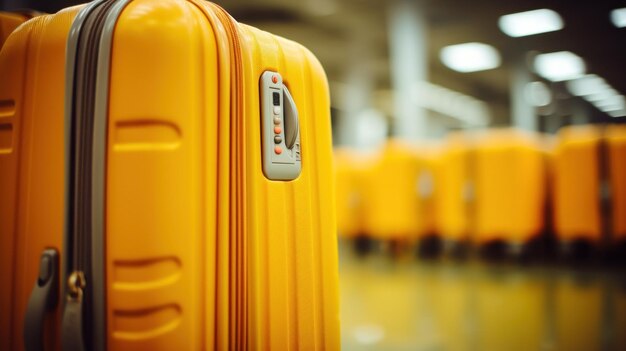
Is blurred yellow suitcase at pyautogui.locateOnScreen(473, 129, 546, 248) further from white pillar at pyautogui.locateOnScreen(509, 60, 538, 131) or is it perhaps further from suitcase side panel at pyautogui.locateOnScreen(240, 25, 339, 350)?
white pillar at pyautogui.locateOnScreen(509, 60, 538, 131)

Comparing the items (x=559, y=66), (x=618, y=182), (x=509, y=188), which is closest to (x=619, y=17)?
(x=559, y=66)

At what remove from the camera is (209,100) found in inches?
36.5

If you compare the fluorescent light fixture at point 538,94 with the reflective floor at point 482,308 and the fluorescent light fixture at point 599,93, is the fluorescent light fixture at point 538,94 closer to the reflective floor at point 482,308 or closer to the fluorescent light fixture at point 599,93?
the fluorescent light fixture at point 599,93

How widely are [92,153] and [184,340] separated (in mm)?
447

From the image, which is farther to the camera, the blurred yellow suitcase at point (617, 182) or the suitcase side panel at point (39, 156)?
the blurred yellow suitcase at point (617, 182)

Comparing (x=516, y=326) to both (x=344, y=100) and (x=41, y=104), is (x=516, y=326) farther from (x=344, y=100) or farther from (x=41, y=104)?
(x=344, y=100)

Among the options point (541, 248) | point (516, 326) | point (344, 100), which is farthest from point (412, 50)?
point (344, 100)

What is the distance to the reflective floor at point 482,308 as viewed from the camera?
6.40ft

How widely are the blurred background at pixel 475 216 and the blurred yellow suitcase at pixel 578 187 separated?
1cm

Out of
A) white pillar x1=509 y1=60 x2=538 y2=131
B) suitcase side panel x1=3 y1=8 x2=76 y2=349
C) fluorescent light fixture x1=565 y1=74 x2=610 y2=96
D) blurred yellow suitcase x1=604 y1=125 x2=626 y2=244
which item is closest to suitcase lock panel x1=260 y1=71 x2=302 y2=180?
suitcase side panel x1=3 y1=8 x2=76 y2=349

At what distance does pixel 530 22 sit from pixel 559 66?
358cm

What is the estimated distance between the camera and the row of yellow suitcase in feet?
11.3

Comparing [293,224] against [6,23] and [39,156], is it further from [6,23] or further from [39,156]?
[6,23]


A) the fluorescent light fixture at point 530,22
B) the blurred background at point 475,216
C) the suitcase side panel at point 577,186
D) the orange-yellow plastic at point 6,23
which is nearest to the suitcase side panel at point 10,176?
the orange-yellow plastic at point 6,23
